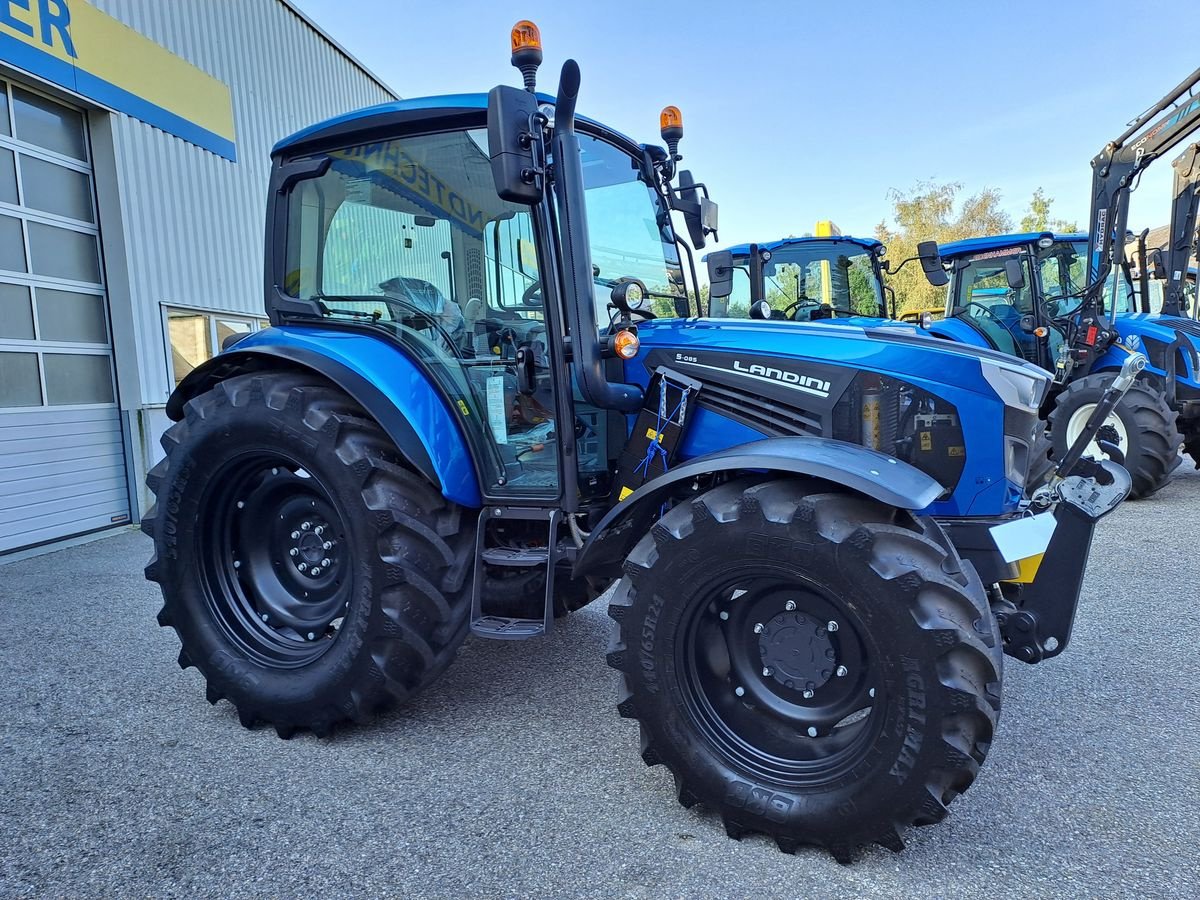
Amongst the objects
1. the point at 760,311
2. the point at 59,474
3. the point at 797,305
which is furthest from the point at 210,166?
the point at 760,311

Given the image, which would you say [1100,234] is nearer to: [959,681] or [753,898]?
[959,681]

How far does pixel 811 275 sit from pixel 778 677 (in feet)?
21.9

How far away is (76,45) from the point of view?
20.8 feet

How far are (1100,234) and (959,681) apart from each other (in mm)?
6901

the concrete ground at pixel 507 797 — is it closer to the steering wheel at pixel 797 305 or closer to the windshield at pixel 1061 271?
the windshield at pixel 1061 271

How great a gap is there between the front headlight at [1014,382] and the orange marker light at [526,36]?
175 centimetres

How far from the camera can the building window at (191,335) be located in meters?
7.39

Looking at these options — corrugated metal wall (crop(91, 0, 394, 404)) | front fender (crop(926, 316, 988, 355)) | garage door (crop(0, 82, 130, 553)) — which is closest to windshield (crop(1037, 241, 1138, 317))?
front fender (crop(926, 316, 988, 355))

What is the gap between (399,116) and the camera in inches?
111

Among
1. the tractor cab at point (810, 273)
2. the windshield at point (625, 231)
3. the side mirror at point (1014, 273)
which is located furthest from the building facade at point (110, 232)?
the side mirror at point (1014, 273)

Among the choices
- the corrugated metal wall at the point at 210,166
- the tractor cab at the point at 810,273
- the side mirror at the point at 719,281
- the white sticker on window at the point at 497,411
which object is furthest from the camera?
the tractor cab at the point at 810,273

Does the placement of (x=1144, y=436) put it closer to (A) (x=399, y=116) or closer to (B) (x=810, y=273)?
(B) (x=810, y=273)

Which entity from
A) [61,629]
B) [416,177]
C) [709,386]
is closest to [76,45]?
[61,629]

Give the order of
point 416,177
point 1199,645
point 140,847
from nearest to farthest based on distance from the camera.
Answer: point 140,847 → point 416,177 → point 1199,645
